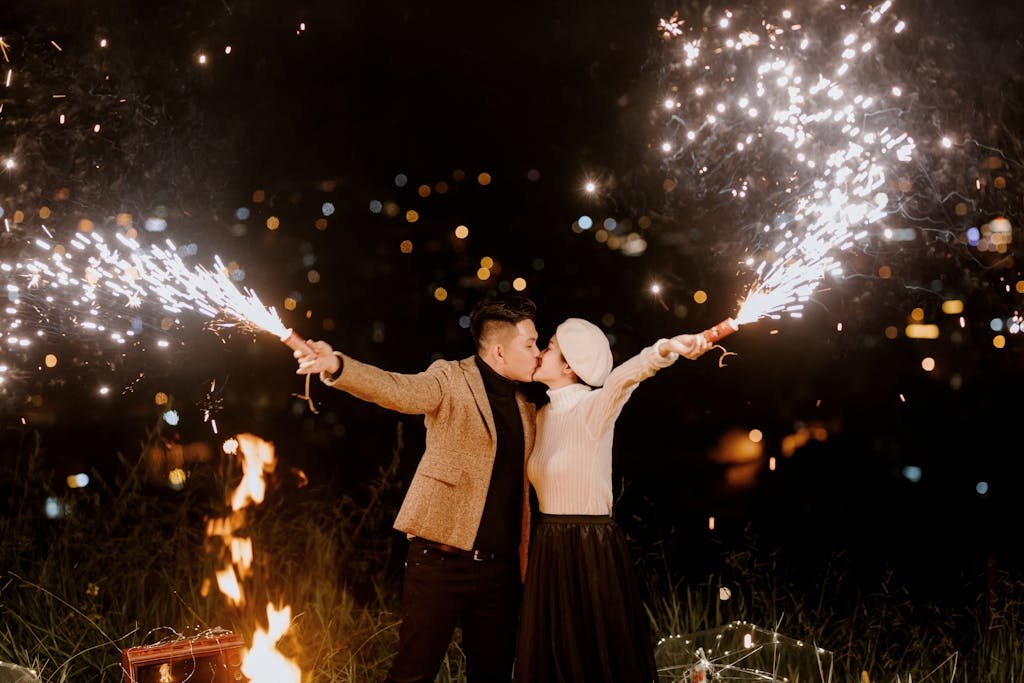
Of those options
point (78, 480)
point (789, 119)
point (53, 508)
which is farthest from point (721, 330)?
point (78, 480)

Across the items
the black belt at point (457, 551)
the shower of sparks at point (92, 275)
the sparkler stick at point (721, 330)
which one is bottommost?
the black belt at point (457, 551)

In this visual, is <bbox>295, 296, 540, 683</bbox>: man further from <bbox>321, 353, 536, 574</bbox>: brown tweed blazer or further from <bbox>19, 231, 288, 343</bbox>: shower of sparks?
<bbox>19, 231, 288, 343</bbox>: shower of sparks

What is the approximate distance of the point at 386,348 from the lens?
236 inches

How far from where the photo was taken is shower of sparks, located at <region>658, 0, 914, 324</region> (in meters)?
5.14

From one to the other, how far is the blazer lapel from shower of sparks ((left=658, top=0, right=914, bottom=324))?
2273 millimetres

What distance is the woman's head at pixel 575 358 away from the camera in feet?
11.4

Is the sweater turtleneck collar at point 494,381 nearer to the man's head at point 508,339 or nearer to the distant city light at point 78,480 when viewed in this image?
the man's head at point 508,339

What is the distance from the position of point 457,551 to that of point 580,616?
0.52 m

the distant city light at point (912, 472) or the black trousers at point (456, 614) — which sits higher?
the distant city light at point (912, 472)

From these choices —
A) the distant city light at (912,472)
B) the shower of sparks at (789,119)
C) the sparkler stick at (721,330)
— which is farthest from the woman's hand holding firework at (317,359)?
the distant city light at (912,472)

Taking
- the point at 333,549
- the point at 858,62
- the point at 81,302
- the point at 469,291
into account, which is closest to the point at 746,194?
the point at 858,62

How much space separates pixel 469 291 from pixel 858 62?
280 cm

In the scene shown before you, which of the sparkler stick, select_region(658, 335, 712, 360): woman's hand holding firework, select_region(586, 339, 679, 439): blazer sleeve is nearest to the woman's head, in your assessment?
select_region(586, 339, 679, 439): blazer sleeve

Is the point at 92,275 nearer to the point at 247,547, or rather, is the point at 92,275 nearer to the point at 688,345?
the point at 247,547
